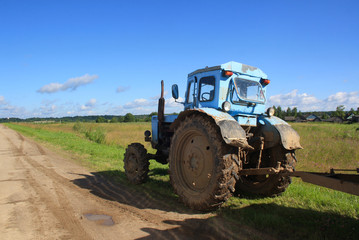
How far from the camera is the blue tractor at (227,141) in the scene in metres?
4.52

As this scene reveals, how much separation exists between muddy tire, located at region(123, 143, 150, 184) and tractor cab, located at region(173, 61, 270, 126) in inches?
80.8

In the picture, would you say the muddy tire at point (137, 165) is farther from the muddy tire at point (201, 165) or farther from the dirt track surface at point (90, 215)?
the muddy tire at point (201, 165)

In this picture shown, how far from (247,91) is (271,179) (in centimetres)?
200

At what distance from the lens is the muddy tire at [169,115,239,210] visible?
4.47 m

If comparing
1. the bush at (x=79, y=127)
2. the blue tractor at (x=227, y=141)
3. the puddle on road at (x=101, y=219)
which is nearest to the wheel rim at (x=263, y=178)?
the blue tractor at (x=227, y=141)

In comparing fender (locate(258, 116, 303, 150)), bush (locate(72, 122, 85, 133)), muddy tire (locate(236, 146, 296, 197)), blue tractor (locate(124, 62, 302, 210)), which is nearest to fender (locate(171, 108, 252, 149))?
blue tractor (locate(124, 62, 302, 210))

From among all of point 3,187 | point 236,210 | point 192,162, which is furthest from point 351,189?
point 3,187

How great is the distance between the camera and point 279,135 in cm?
533

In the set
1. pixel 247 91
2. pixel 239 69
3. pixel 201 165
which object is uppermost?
pixel 239 69

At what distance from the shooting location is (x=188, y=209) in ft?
16.6

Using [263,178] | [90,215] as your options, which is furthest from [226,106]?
[90,215]

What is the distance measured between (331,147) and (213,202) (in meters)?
11.4

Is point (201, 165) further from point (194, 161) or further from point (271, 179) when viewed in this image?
point (271, 179)

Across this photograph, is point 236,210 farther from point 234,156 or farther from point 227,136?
point 227,136
